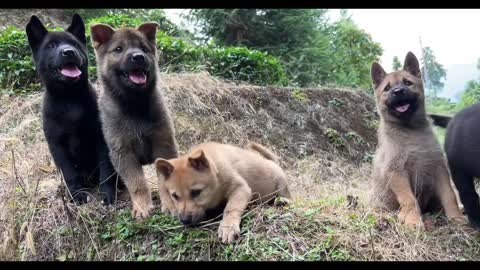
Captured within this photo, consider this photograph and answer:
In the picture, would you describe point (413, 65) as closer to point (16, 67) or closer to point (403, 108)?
point (403, 108)

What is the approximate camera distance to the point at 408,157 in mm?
5242

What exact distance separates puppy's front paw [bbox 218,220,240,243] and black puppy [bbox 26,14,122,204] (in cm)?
155

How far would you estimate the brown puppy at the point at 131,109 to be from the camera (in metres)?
5.08

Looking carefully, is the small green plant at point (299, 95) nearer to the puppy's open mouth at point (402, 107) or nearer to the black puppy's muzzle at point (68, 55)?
the puppy's open mouth at point (402, 107)

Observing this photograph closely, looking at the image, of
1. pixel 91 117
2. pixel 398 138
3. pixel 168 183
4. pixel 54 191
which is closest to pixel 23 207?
pixel 54 191

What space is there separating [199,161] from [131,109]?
3.43ft

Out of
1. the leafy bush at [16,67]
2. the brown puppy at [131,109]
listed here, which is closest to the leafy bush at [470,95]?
the brown puppy at [131,109]

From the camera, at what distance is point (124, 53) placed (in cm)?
507

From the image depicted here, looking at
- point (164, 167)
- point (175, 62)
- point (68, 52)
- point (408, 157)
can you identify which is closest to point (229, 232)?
point (164, 167)

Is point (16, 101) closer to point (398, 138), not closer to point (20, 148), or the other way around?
point (20, 148)

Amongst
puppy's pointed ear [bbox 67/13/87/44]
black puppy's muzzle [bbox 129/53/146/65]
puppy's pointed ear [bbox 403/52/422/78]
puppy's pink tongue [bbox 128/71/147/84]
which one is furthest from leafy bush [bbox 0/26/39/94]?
puppy's pointed ear [bbox 403/52/422/78]

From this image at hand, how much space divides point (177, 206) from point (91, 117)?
1.63 meters

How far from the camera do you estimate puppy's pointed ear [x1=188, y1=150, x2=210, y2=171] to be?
461 cm

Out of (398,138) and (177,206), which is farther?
(398,138)
